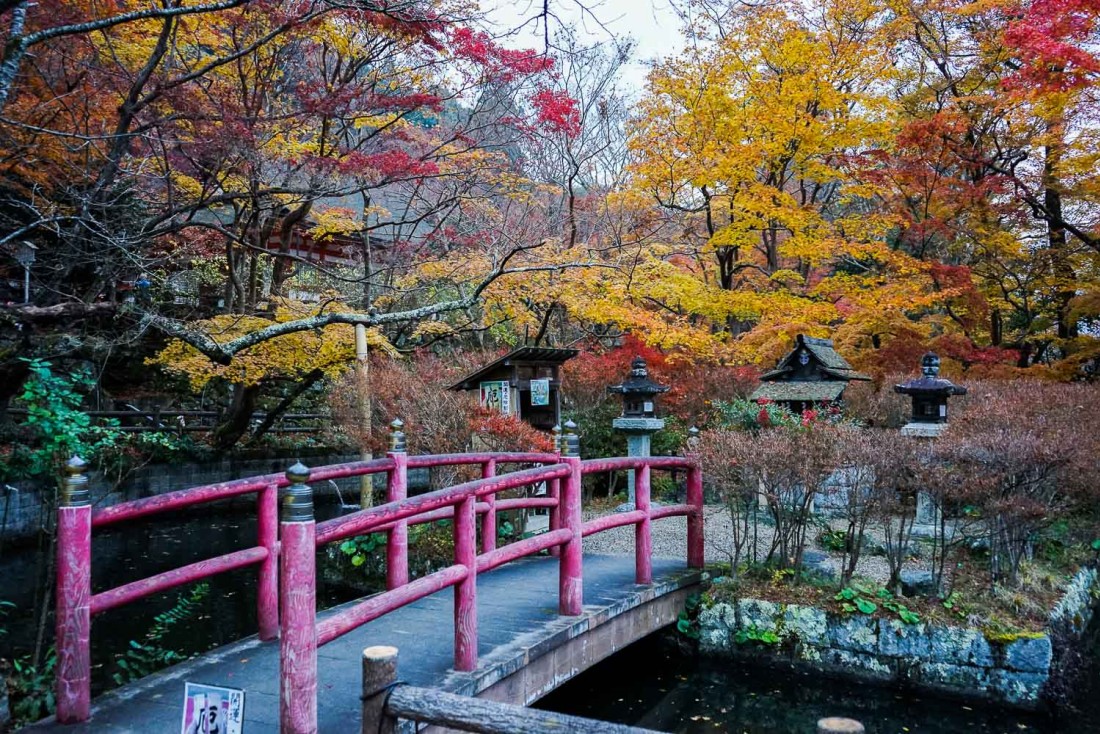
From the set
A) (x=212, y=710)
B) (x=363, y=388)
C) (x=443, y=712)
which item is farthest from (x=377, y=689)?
(x=363, y=388)

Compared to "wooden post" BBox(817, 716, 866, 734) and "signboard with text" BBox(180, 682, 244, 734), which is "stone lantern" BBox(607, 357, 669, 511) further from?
"wooden post" BBox(817, 716, 866, 734)

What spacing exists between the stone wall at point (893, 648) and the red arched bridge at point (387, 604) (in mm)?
574

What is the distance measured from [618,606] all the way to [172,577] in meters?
3.13

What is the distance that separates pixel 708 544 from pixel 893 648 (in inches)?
111

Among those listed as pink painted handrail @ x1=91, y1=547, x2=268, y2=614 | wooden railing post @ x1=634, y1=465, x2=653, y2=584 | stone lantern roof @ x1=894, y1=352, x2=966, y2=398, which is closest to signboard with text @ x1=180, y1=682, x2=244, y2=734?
pink painted handrail @ x1=91, y1=547, x2=268, y2=614

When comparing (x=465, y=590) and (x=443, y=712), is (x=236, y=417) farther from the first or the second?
(x=443, y=712)

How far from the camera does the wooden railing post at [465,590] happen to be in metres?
4.00

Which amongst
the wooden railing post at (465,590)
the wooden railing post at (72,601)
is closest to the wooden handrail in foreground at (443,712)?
the wooden railing post at (465,590)

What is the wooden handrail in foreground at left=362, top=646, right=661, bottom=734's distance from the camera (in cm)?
215

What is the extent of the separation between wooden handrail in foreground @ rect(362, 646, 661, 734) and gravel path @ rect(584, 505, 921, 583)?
495 centimetres

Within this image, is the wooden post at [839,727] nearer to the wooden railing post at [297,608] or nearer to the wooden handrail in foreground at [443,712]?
the wooden handrail in foreground at [443,712]

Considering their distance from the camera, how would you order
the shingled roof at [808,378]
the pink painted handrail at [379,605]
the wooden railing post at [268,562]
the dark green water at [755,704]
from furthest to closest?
the shingled roof at [808,378], the dark green water at [755,704], the wooden railing post at [268,562], the pink painted handrail at [379,605]

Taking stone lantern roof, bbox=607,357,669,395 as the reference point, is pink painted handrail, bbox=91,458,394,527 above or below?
below

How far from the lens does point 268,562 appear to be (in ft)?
15.1
